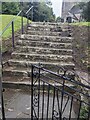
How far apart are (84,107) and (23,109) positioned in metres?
0.94

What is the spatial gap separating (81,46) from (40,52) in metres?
1.14

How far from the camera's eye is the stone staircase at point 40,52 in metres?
3.87

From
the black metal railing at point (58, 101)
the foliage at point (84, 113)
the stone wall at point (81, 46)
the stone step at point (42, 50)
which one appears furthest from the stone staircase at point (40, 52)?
the foliage at point (84, 113)

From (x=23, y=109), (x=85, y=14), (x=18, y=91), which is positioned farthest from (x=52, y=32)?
(x=23, y=109)

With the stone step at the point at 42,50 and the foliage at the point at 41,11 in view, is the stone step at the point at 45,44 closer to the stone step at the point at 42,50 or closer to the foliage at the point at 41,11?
the stone step at the point at 42,50

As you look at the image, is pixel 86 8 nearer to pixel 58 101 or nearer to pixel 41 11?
pixel 41 11

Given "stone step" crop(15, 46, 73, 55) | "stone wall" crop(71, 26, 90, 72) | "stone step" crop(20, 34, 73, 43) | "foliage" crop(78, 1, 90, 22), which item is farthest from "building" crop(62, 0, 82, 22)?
"stone step" crop(15, 46, 73, 55)

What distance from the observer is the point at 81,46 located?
484cm

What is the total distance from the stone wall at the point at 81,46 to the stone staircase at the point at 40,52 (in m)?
0.17

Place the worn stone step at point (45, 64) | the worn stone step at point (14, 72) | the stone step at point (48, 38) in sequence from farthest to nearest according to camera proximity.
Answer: the stone step at point (48, 38) < the worn stone step at point (45, 64) < the worn stone step at point (14, 72)

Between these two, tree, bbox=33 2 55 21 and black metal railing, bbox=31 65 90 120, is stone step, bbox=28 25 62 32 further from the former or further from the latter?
black metal railing, bbox=31 65 90 120

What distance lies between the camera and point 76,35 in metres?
5.33

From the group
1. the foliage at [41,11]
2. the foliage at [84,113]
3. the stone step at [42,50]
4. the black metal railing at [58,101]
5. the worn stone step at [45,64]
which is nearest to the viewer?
the black metal railing at [58,101]

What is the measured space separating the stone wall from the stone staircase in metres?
0.17
